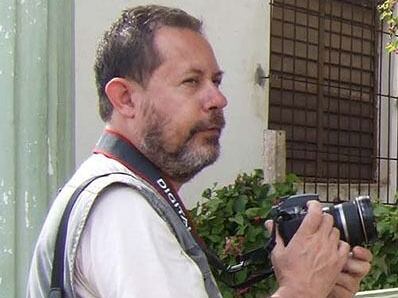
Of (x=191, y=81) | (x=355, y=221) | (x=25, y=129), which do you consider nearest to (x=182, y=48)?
(x=191, y=81)

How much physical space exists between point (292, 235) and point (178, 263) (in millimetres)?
307

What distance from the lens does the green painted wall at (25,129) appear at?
2008 mm

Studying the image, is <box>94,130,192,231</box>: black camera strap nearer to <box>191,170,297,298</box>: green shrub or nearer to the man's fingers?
the man's fingers

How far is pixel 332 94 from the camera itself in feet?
21.3

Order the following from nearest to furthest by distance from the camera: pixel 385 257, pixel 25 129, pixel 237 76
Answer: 1. pixel 25 129
2. pixel 385 257
3. pixel 237 76

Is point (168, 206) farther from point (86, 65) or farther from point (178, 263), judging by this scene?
point (86, 65)

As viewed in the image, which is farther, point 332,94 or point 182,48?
point 332,94

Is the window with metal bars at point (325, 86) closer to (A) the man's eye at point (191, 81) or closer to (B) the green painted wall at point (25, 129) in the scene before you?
(B) the green painted wall at point (25, 129)

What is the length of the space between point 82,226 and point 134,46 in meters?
0.36

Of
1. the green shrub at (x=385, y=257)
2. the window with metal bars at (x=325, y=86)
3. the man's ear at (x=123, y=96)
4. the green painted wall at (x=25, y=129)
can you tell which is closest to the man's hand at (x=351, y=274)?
the man's ear at (x=123, y=96)

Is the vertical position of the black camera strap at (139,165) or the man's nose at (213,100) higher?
the man's nose at (213,100)

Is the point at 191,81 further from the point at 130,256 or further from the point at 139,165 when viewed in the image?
the point at 130,256

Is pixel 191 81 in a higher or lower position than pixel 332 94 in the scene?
lower

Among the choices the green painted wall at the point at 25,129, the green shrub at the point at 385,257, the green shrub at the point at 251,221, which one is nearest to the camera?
the green painted wall at the point at 25,129
